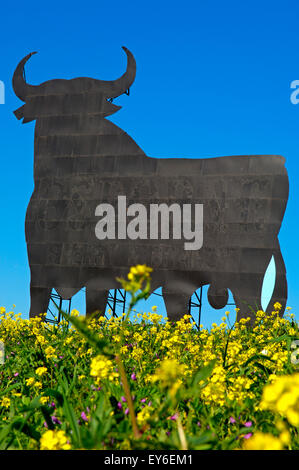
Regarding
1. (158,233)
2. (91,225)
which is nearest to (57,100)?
(91,225)

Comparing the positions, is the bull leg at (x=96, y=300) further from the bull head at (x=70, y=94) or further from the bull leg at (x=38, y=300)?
the bull head at (x=70, y=94)

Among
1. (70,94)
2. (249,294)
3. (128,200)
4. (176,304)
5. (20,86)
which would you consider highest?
(20,86)

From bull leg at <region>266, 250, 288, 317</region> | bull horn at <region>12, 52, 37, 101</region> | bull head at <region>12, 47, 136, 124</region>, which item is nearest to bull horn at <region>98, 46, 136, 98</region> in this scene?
bull head at <region>12, 47, 136, 124</region>

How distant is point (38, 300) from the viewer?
35.6 ft

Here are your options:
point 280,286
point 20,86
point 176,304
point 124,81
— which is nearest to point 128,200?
point 176,304

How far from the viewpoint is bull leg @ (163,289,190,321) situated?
9.52 meters

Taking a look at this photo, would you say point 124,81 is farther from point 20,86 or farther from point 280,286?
point 280,286

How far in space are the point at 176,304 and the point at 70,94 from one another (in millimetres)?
6160

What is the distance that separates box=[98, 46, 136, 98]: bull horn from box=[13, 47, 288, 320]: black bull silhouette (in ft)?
0.08

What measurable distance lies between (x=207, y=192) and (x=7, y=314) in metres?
5.09

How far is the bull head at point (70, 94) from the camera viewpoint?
10.8 m

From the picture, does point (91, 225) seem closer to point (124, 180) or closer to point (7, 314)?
point (124, 180)

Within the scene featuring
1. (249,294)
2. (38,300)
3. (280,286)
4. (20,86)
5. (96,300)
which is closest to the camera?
(249,294)
